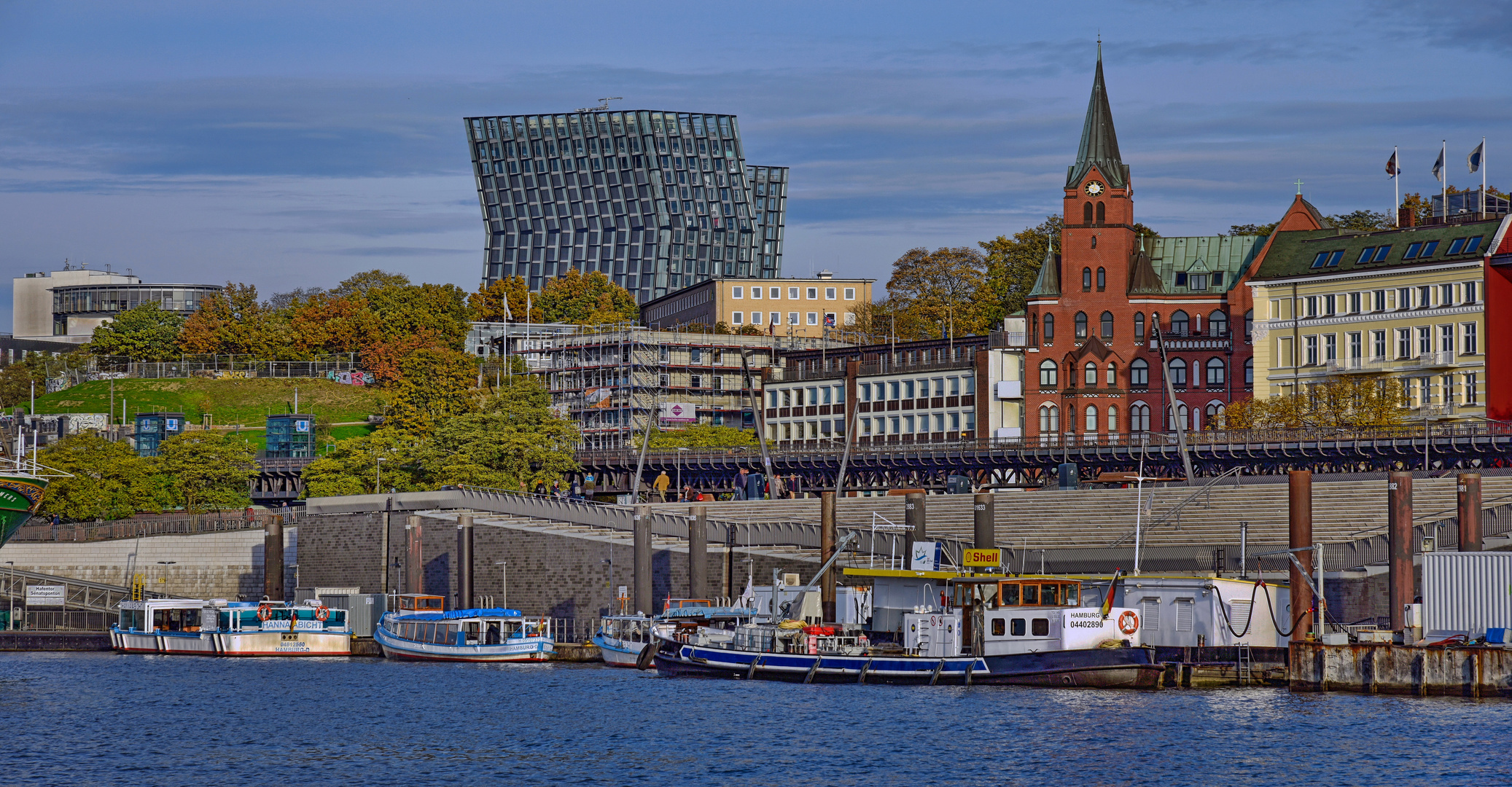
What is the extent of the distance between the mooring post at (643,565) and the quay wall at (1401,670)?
3177 cm

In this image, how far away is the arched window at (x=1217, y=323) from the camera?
152 metres

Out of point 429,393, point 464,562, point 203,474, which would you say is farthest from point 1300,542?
point 429,393

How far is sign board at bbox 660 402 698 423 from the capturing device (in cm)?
18975

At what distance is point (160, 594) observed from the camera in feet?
431

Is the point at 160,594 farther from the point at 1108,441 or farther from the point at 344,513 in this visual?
the point at 1108,441

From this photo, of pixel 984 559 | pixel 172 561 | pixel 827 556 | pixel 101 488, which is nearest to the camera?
pixel 984 559

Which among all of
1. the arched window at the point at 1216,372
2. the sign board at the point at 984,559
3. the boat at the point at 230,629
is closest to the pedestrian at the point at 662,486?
the boat at the point at 230,629

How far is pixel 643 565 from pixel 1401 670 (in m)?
36.3

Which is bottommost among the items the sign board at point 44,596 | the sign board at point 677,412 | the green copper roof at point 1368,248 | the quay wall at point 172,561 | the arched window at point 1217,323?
the sign board at point 44,596

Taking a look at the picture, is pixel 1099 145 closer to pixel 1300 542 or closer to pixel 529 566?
pixel 529 566

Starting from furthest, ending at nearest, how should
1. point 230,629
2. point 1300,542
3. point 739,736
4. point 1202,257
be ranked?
point 1202,257, point 230,629, point 1300,542, point 739,736

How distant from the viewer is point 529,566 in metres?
105

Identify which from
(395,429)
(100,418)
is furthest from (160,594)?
(100,418)

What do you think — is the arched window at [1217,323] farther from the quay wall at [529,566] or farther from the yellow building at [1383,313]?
the quay wall at [529,566]
